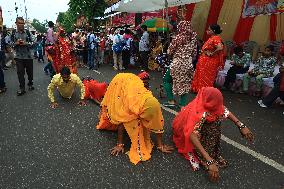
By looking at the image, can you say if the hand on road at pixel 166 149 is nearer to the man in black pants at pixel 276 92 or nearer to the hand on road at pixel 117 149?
the hand on road at pixel 117 149

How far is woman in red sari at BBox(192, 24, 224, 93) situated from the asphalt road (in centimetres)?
143

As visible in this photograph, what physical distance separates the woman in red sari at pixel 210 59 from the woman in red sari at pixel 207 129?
330 cm

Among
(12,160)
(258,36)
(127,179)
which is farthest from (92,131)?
(258,36)

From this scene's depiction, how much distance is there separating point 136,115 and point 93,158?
82 centimetres

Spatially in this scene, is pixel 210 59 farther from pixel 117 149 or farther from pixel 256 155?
Answer: pixel 117 149

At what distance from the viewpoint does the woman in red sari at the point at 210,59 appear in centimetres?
715

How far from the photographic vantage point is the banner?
8.91 metres

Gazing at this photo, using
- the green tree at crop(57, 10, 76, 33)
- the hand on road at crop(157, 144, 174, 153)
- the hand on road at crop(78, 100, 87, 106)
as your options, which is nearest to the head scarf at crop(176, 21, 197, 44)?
the hand on road at crop(78, 100, 87, 106)

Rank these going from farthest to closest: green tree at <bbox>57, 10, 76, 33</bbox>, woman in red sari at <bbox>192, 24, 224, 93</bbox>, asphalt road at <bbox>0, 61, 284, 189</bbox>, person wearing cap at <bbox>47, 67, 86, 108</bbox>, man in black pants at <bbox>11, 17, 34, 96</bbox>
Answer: green tree at <bbox>57, 10, 76, 33</bbox> < man in black pants at <bbox>11, 17, 34, 96</bbox> < woman in red sari at <bbox>192, 24, 224, 93</bbox> < person wearing cap at <bbox>47, 67, 86, 108</bbox> < asphalt road at <bbox>0, 61, 284, 189</bbox>

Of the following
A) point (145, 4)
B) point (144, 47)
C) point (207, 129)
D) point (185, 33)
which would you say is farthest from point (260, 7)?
point (207, 129)

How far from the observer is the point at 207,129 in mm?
3893

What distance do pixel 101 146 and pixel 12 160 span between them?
3.88ft

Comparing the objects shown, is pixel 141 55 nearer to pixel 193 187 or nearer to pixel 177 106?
pixel 177 106

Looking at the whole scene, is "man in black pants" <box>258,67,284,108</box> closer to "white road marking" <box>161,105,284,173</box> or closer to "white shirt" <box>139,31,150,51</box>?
"white road marking" <box>161,105,284,173</box>
